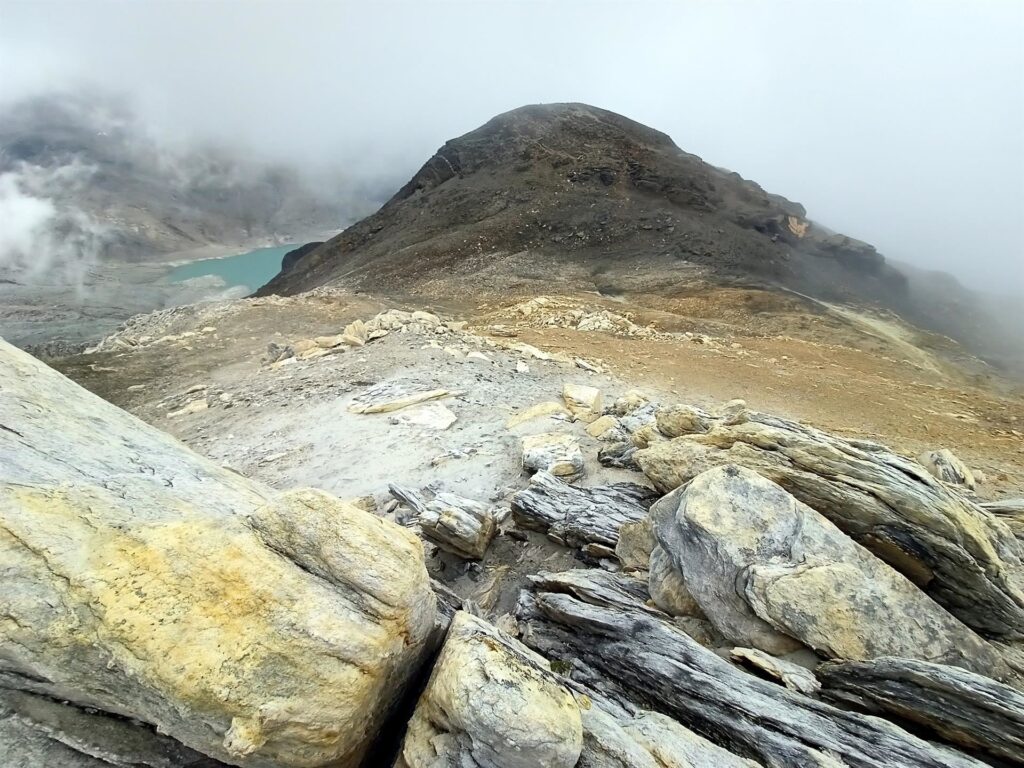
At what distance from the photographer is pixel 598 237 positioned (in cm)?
5450

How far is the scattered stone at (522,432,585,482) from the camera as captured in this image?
11.5 metres

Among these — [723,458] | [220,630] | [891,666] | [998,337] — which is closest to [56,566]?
[220,630]

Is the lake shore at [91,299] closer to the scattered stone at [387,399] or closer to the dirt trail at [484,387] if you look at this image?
the dirt trail at [484,387]

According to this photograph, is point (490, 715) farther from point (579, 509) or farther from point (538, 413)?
point (538, 413)

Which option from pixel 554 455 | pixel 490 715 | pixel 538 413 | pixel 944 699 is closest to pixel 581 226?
pixel 538 413

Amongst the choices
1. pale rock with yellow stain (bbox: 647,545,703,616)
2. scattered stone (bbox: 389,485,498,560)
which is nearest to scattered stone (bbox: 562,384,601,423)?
scattered stone (bbox: 389,485,498,560)

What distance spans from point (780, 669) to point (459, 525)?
534cm

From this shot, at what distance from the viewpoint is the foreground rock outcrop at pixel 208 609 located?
3.93 metres

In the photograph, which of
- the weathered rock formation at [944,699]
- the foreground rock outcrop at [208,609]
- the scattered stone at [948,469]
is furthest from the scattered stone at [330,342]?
the weathered rock formation at [944,699]

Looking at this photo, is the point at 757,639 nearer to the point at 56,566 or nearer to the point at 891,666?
the point at 891,666

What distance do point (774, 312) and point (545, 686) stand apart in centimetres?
3784

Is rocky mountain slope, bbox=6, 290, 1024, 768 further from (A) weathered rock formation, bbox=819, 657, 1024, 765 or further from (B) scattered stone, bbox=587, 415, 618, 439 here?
(B) scattered stone, bbox=587, 415, 618, 439

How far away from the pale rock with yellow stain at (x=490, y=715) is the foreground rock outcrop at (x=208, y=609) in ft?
1.65

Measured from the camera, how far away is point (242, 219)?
151375 mm
